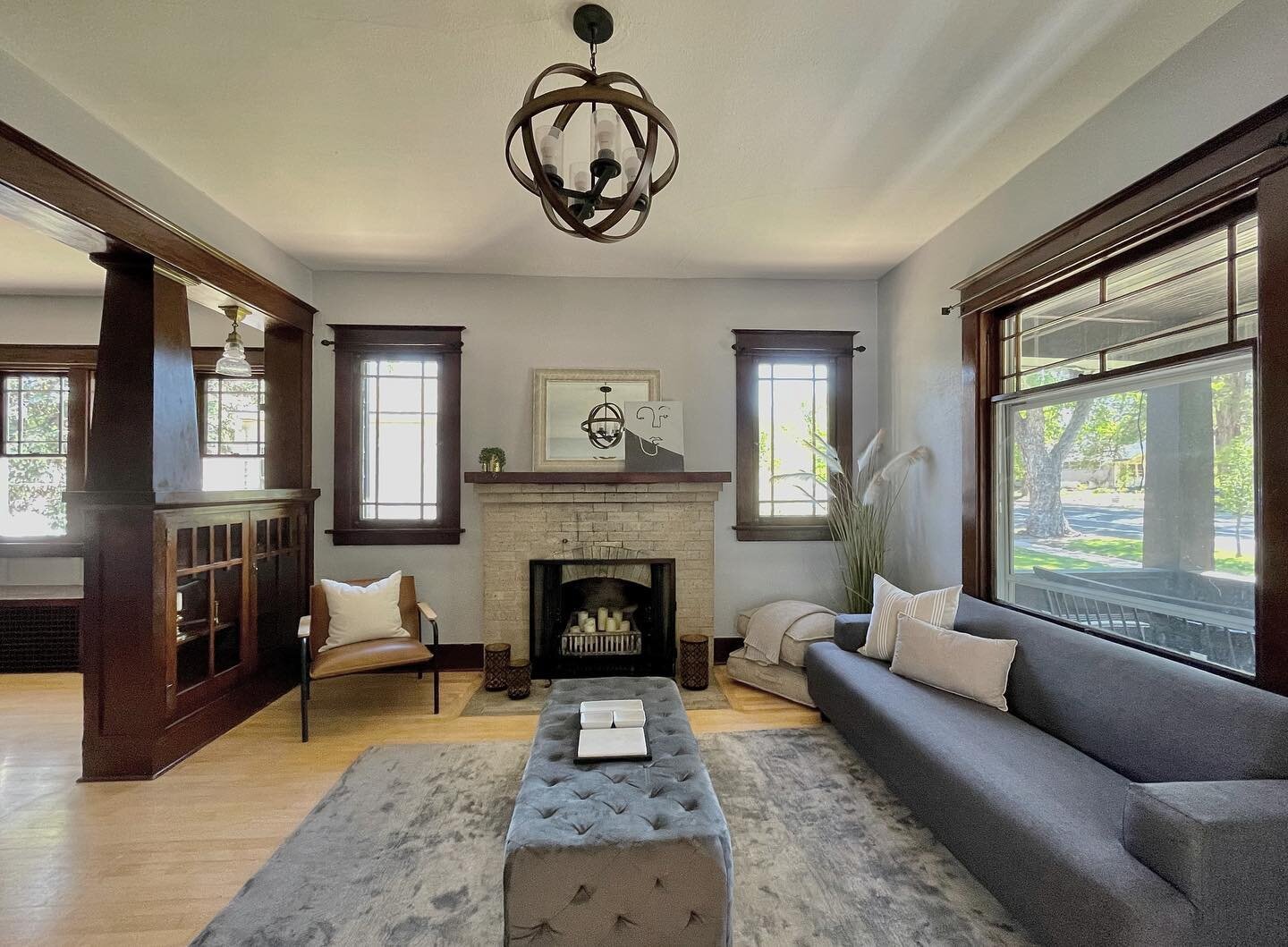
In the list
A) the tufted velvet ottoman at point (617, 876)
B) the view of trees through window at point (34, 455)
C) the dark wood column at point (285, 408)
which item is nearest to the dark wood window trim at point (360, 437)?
the dark wood column at point (285, 408)

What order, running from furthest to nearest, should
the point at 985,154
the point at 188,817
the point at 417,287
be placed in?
1. the point at 417,287
2. the point at 985,154
3. the point at 188,817

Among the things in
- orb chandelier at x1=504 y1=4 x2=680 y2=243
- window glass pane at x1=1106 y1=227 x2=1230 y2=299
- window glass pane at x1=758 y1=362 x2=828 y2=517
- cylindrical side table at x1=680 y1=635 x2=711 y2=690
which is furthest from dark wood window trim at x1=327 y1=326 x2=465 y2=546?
window glass pane at x1=1106 y1=227 x2=1230 y2=299

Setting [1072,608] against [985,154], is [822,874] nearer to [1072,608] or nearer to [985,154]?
[1072,608]

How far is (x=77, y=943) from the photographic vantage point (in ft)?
5.63

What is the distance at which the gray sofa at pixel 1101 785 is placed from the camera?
1.35m

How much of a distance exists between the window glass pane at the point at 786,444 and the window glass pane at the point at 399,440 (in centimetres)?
256

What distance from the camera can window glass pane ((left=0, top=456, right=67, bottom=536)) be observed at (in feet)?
14.5

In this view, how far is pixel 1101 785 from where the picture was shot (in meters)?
1.84

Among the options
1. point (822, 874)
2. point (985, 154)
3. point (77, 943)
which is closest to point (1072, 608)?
point (822, 874)

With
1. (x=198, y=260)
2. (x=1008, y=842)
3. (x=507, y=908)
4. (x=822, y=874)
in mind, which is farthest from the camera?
(x=198, y=260)

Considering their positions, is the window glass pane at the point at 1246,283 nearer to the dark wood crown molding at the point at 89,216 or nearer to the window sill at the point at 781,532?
the window sill at the point at 781,532

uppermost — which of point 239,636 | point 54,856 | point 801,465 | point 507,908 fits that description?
point 801,465

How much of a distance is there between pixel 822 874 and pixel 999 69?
10.1 ft

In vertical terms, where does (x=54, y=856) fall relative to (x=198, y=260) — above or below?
below
